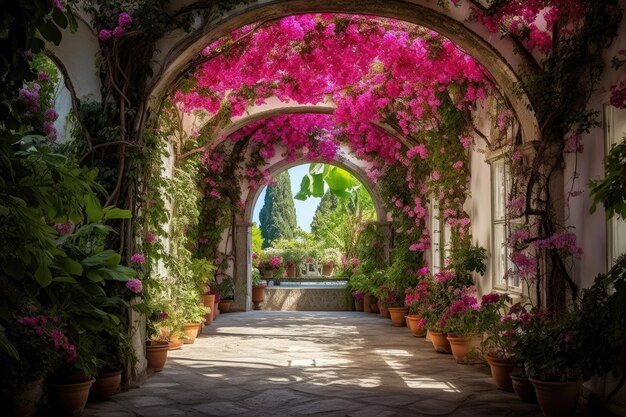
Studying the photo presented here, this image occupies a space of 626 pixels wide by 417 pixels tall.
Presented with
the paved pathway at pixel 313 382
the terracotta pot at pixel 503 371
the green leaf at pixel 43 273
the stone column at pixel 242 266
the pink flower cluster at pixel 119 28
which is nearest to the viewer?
the green leaf at pixel 43 273

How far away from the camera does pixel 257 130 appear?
12.1 m

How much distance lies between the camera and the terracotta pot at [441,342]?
734 centimetres

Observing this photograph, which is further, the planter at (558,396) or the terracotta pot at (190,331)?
the terracotta pot at (190,331)

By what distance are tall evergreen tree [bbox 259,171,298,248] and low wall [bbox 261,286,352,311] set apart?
10014 mm

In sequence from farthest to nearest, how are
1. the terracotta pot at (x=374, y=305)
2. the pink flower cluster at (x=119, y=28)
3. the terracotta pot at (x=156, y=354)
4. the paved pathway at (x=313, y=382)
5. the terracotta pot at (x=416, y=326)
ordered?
the terracotta pot at (x=374, y=305) < the terracotta pot at (x=416, y=326) < the terracotta pot at (x=156, y=354) < the pink flower cluster at (x=119, y=28) < the paved pathway at (x=313, y=382)

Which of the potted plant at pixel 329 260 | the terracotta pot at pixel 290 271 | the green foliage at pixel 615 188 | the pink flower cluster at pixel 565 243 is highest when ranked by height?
the green foliage at pixel 615 188

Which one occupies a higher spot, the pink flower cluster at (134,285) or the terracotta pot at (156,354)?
the pink flower cluster at (134,285)

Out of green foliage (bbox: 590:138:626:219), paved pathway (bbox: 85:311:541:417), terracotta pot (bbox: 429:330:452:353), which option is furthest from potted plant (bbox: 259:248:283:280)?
green foliage (bbox: 590:138:626:219)

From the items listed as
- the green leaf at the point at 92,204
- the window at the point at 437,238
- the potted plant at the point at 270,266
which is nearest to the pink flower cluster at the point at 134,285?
the green leaf at the point at 92,204

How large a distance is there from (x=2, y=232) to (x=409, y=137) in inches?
327

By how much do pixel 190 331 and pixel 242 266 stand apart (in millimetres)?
4225

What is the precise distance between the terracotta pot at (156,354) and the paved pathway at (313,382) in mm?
158

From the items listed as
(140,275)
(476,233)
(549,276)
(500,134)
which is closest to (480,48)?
(500,134)

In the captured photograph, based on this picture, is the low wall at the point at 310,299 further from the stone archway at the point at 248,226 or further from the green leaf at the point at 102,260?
the green leaf at the point at 102,260
